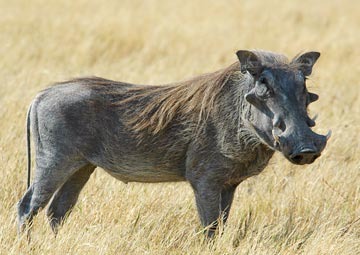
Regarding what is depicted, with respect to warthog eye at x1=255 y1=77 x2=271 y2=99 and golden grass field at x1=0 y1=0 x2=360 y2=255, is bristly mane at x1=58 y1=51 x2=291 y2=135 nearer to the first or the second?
warthog eye at x1=255 y1=77 x2=271 y2=99

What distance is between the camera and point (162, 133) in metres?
5.04

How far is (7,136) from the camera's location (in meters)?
6.48

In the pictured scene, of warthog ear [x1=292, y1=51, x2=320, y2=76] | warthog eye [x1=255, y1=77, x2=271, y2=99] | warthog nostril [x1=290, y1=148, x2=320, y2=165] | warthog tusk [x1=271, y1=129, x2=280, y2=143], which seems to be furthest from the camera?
warthog ear [x1=292, y1=51, x2=320, y2=76]

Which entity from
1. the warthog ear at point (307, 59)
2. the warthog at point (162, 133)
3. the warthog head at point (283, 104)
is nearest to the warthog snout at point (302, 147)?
the warthog head at point (283, 104)

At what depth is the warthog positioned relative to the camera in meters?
4.80

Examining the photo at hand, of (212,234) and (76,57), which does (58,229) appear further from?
(76,57)

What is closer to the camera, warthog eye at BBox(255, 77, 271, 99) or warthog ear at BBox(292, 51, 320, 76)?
warthog eye at BBox(255, 77, 271, 99)

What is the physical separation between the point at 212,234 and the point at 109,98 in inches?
41.4

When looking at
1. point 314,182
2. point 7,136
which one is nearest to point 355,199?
point 314,182

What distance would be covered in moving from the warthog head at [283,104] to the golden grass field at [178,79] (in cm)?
65

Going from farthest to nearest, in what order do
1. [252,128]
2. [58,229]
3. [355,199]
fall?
[355,199]
[58,229]
[252,128]

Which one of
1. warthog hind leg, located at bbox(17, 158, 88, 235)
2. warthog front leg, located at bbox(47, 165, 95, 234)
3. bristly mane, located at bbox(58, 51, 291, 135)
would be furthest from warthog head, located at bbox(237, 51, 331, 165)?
warthog front leg, located at bbox(47, 165, 95, 234)

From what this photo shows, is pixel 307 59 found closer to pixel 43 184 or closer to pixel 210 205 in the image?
pixel 210 205

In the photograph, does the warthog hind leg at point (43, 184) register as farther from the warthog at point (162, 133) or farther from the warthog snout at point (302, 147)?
the warthog snout at point (302, 147)
